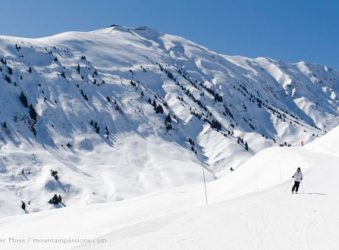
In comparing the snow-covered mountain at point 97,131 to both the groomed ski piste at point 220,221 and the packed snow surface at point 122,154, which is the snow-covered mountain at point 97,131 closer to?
the packed snow surface at point 122,154

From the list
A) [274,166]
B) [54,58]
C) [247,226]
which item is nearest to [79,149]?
[54,58]

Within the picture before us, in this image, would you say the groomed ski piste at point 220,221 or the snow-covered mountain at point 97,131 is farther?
the snow-covered mountain at point 97,131

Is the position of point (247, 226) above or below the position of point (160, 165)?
below

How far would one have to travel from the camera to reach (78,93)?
507 feet

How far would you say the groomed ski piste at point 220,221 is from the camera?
1688cm

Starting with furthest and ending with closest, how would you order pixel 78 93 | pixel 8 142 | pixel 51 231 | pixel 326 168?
pixel 78 93
pixel 8 142
pixel 326 168
pixel 51 231

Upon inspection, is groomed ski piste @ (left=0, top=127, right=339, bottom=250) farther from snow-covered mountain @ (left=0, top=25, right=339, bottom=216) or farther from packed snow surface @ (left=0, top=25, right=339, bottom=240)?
snow-covered mountain @ (left=0, top=25, right=339, bottom=216)

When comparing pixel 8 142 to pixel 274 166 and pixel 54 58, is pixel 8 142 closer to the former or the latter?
pixel 54 58

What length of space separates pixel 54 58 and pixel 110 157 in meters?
70.0

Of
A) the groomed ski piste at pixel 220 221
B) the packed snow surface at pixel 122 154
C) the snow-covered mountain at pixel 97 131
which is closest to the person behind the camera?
the groomed ski piste at pixel 220 221

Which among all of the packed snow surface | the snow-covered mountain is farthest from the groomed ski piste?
the snow-covered mountain

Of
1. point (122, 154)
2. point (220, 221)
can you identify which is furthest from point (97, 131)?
point (220, 221)

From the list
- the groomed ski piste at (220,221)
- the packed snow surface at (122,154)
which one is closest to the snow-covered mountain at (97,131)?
the packed snow surface at (122,154)

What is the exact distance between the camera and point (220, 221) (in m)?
20.4
